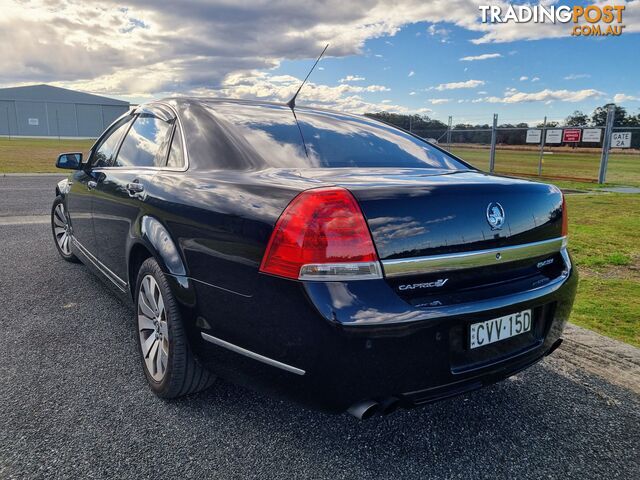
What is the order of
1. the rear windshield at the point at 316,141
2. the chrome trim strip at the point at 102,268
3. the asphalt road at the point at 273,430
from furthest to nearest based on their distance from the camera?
the chrome trim strip at the point at 102,268 → the rear windshield at the point at 316,141 → the asphalt road at the point at 273,430

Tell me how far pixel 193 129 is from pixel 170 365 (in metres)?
1.25

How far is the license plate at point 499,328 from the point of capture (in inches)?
74.3

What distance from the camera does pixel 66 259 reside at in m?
4.88

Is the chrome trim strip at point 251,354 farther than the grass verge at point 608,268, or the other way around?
the grass verge at point 608,268

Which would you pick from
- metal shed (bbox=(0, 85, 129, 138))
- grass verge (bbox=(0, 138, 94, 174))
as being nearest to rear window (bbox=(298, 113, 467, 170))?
grass verge (bbox=(0, 138, 94, 174))

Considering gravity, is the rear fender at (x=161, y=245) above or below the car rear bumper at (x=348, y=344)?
above

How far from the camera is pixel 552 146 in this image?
17.1 m

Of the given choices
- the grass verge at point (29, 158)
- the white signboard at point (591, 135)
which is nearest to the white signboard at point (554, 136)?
the white signboard at point (591, 135)

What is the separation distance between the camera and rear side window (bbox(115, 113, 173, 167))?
2.86 meters

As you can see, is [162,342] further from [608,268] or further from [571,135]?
[571,135]

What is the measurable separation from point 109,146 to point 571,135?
16.0 meters

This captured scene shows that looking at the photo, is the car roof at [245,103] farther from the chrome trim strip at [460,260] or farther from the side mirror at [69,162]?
the chrome trim strip at [460,260]

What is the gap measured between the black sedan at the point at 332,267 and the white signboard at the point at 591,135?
49.4 feet

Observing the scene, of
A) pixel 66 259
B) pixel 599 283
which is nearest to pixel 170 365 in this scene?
pixel 66 259
